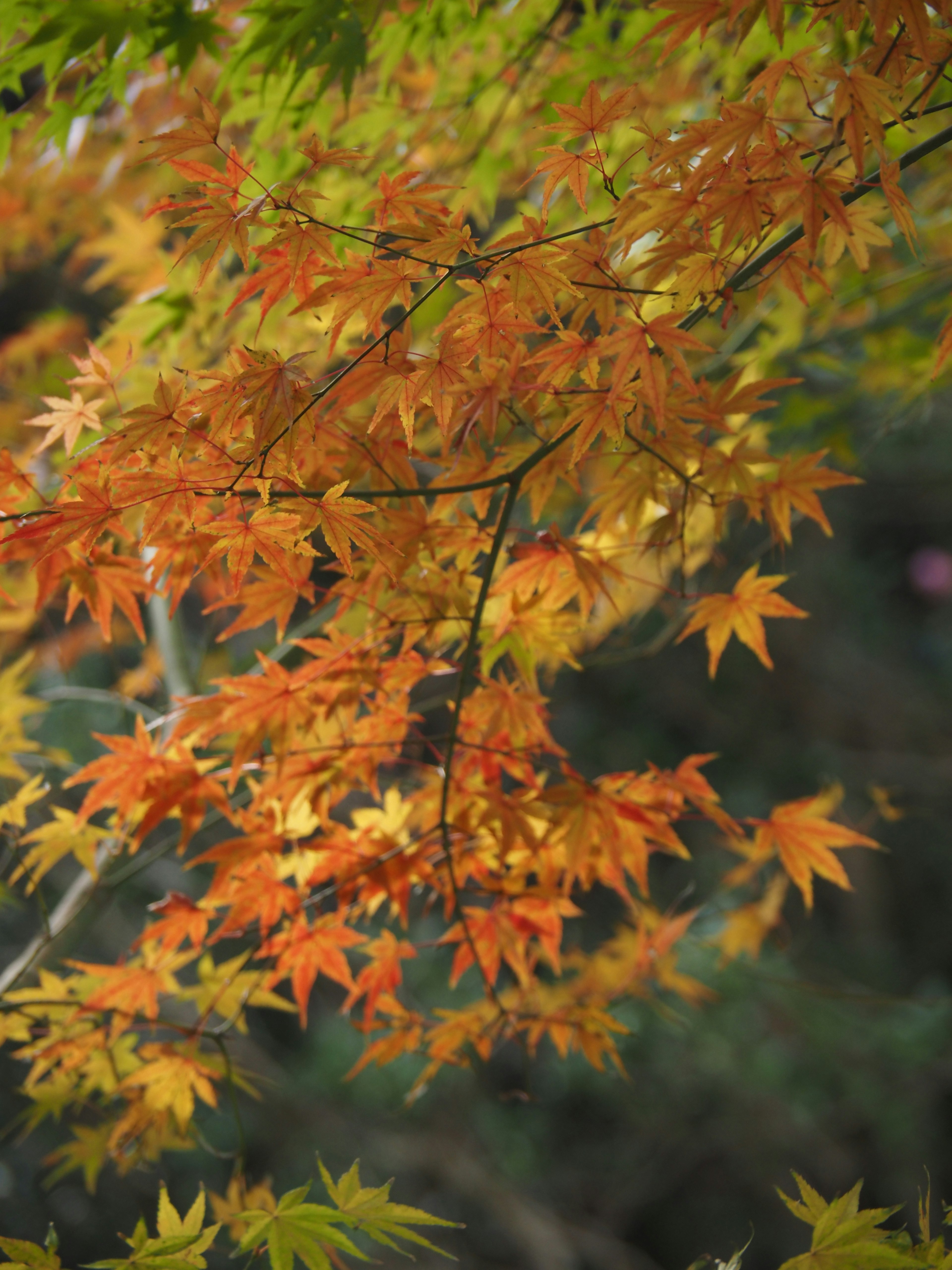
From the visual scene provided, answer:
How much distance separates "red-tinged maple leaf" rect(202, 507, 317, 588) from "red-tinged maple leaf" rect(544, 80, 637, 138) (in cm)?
49

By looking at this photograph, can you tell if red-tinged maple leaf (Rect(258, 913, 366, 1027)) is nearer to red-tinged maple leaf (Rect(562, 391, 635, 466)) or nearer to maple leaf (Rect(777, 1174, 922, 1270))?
maple leaf (Rect(777, 1174, 922, 1270))

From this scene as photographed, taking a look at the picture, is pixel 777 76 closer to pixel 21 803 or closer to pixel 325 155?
pixel 325 155

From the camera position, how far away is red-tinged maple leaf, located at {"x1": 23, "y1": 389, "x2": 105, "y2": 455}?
1025 mm

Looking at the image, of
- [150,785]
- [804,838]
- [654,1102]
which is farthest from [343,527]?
[654,1102]

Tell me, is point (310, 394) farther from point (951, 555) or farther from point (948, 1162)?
point (951, 555)

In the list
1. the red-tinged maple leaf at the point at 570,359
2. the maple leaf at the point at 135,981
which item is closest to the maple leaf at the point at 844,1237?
the red-tinged maple leaf at the point at 570,359

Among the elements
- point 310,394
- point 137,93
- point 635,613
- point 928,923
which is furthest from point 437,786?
point 928,923

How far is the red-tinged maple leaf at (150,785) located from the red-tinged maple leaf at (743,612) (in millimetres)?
762

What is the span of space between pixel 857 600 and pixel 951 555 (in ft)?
2.66

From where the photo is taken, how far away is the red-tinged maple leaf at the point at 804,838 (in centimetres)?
133

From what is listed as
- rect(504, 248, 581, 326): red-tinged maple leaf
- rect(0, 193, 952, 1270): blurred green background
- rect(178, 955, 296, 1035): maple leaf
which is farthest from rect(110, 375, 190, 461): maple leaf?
rect(0, 193, 952, 1270): blurred green background

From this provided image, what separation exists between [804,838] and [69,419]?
126cm

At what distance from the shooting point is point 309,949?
4.48 feet

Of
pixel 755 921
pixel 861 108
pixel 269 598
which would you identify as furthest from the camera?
pixel 755 921
